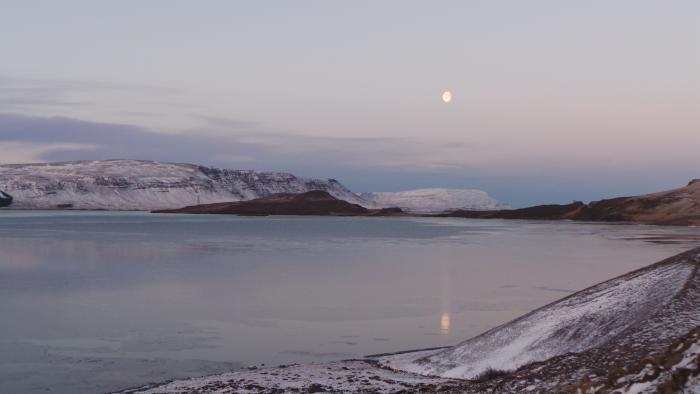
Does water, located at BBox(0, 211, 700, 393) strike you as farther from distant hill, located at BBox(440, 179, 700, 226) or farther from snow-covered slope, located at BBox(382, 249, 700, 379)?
distant hill, located at BBox(440, 179, 700, 226)

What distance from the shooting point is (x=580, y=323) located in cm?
1431

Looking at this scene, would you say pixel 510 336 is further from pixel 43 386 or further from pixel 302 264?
pixel 302 264

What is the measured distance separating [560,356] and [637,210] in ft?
417

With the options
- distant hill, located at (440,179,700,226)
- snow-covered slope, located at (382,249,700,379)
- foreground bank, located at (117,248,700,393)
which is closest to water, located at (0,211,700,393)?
foreground bank, located at (117,248,700,393)

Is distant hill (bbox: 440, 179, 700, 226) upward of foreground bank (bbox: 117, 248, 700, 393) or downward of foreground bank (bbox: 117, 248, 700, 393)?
upward

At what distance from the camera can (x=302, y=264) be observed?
→ 39000 millimetres

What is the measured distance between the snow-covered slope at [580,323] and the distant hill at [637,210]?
3873 inches

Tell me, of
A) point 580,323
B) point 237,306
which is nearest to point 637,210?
point 237,306

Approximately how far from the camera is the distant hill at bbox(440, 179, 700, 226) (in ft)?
369

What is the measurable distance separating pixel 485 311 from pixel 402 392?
11693 mm

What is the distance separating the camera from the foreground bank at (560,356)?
27.1 feet

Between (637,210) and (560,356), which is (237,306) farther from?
(637,210)

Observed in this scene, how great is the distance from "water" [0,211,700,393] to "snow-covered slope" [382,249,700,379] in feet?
8.68

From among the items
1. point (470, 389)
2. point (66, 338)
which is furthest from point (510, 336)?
point (66, 338)
